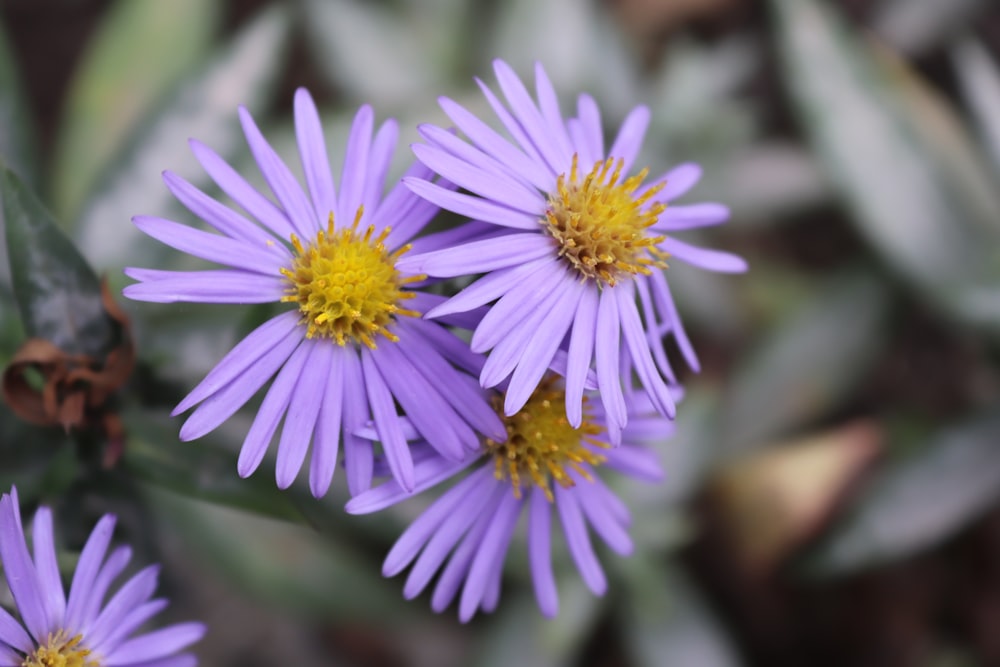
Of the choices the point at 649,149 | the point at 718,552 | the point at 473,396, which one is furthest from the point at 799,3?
the point at 473,396

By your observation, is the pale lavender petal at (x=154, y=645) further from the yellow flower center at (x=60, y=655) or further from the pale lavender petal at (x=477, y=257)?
the pale lavender petal at (x=477, y=257)

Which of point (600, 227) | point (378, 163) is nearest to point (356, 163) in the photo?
point (378, 163)

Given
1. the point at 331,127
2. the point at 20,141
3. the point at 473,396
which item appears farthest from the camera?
the point at 331,127

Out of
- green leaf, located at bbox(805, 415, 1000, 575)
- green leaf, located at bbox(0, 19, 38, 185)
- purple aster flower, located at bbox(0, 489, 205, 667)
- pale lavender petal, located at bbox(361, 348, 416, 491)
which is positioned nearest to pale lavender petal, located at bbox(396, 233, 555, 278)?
pale lavender petal, located at bbox(361, 348, 416, 491)

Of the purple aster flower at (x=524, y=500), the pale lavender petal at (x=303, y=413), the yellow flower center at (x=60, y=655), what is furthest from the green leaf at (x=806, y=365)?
the yellow flower center at (x=60, y=655)

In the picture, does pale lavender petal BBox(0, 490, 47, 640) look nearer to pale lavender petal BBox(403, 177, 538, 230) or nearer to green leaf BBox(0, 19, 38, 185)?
pale lavender petal BBox(403, 177, 538, 230)

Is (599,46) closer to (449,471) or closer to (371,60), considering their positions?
(371,60)

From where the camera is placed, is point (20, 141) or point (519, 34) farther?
point (519, 34)
